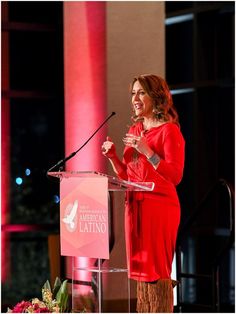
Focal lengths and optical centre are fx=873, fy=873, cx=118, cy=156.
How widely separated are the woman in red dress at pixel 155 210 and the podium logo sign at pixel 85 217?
194 mm

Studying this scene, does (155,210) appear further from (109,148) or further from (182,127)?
(182,127)

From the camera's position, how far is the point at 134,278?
178 inches

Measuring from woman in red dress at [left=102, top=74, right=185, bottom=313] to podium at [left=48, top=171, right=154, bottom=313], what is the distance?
93 mm

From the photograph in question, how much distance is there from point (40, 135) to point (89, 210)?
3.11 meters

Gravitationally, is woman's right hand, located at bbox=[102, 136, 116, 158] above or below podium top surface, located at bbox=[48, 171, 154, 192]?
above

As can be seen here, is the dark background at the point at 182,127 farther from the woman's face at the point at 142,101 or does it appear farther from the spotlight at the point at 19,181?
the woman's face at the point at 142,101

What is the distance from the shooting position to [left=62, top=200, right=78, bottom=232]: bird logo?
4570 mm

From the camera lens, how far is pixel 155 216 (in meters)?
4.52

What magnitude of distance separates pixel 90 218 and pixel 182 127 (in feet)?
13.0

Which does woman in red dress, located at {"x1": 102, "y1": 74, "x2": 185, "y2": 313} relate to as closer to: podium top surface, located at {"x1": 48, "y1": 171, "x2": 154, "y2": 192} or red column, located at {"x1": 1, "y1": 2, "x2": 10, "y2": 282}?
podium top surface, located at {"x1": 48, "y1": 171, "x2": 154, "y2": 192}

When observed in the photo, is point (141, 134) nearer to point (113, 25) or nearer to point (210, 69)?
point (113, 25)

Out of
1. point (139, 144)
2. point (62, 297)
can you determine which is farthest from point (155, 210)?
point (62, 297)

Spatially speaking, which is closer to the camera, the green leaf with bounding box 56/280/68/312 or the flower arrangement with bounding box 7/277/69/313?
the flower arrangement with bounding box 7/277/69/313

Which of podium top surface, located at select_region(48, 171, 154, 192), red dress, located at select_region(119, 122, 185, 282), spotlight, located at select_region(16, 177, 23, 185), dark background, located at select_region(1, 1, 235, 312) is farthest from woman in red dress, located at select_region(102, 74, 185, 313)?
spotlight, located at select_region(16, 177, 23, 185)
